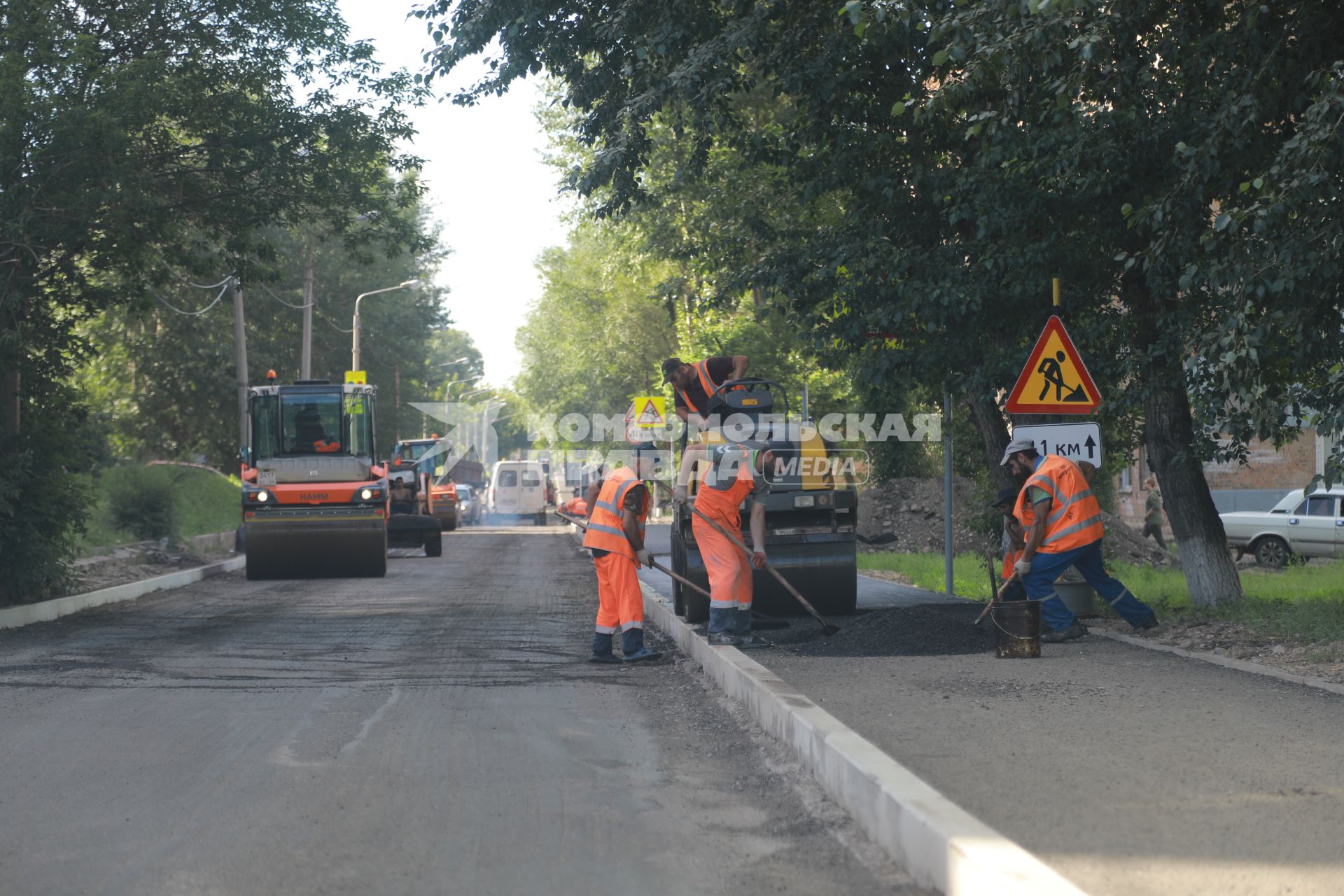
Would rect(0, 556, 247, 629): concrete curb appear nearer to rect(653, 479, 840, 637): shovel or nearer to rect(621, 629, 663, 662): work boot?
rect(621, 629, 663, 662): work boot

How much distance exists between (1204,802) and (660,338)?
45.6m

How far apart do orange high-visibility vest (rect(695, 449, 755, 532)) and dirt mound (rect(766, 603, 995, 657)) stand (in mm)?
1058

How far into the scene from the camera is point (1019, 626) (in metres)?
9.42

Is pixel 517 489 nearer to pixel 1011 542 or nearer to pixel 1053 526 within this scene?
pixel 1011 542

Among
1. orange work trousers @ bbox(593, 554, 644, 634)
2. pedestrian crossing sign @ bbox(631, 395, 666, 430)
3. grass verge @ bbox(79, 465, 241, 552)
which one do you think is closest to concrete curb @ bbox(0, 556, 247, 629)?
grass verge @ bbox(79, 465, 241, 552)

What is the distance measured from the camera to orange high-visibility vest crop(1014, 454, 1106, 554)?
10102mm

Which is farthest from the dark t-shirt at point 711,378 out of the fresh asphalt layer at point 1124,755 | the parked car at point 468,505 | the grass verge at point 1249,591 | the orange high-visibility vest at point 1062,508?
the parked car at point 468,505

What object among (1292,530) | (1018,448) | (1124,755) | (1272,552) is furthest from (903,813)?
(1272,552)

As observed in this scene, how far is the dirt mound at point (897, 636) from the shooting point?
10002 mm

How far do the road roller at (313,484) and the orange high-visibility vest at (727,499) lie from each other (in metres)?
10.1

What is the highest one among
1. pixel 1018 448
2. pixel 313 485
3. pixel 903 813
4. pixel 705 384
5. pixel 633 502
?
pixel 705 384

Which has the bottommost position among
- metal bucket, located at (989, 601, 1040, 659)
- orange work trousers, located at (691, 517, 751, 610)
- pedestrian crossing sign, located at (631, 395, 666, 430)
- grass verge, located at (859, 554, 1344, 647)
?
grass verge, located at (859, 554, 1344, 647)

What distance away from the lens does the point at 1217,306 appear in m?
10.5

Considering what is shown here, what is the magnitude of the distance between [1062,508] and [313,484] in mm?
12334
